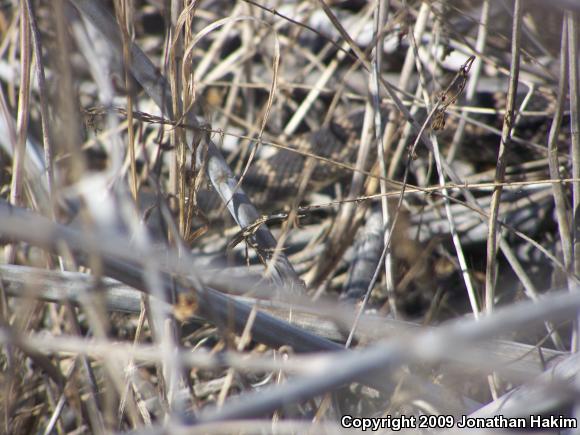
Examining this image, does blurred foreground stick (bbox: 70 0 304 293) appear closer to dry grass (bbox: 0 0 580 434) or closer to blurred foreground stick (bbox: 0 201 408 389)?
dry grass (bbox: 0 0 580 434)

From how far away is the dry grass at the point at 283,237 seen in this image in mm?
875

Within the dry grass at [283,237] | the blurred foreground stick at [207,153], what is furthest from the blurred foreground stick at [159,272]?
the blurred foreground stick at [207,153]

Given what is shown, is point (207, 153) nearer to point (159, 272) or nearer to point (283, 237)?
point (283, 237)

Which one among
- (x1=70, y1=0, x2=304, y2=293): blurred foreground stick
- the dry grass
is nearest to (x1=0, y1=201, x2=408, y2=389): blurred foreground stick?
the dry grass

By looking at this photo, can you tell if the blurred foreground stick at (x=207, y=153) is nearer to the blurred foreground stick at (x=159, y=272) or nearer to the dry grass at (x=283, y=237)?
the dry grass at (x=283, y=237)

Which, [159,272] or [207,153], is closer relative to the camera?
[159,272]

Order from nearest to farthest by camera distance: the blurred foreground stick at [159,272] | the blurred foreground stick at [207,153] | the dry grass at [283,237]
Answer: the blurred foreground stick at [159,272] < the dry grass at [283,237] < the blurred foreground stick at [207,153]

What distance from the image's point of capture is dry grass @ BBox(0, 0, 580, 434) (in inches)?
34.4

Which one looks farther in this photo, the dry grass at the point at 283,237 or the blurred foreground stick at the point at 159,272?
the dry grass at the point at 283,237

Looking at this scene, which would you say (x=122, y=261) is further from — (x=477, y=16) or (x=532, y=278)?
(x=477, y=16)

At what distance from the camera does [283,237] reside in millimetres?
1299

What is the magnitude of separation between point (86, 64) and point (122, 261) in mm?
1923

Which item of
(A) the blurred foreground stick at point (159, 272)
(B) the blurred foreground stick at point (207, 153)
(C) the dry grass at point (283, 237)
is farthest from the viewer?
(B) the blurred foreground stick at point (207, 153)

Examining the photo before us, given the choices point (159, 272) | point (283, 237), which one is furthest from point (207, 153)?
point (159, 272)
